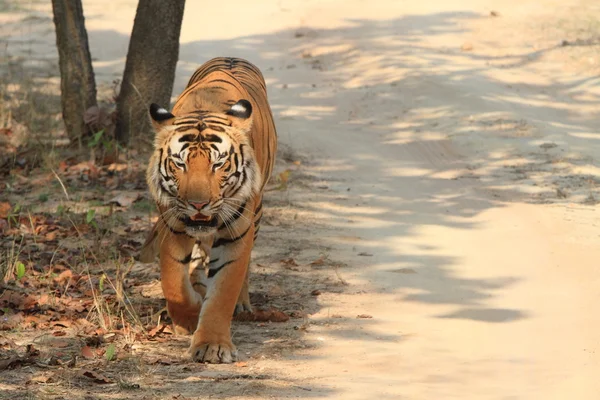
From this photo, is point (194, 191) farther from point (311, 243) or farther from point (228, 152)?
point (311, 243)

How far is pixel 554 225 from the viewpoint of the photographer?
724 centimetres

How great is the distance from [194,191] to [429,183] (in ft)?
13.6

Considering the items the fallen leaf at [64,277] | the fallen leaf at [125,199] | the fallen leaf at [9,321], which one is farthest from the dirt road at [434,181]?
the fallen leaf at [64,277]

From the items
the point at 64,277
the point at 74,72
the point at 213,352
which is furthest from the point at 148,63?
the point at 213,352

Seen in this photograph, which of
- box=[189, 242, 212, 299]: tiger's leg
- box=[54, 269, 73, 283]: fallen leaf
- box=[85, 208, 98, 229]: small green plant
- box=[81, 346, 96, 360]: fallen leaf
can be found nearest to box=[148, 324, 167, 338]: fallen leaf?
box=[81, 346, 96, 360]: fallen leaf

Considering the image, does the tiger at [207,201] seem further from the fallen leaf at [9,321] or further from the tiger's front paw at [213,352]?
the fallen leaf at [9,321]

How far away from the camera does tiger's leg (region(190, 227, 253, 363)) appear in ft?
15.9

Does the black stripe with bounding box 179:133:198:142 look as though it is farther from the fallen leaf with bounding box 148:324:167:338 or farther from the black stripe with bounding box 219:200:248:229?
the fallen leaf with bounding box 148:324:167:338

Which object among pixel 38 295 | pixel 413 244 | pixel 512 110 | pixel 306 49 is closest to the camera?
pixel 38 295

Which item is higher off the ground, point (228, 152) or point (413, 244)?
point (228, 152)

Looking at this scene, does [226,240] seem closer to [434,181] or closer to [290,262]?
[290,262]

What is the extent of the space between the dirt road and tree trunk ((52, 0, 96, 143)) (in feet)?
6.75

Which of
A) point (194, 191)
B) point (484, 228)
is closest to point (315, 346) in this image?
point (194, 191)

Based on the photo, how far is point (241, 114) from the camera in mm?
5141
